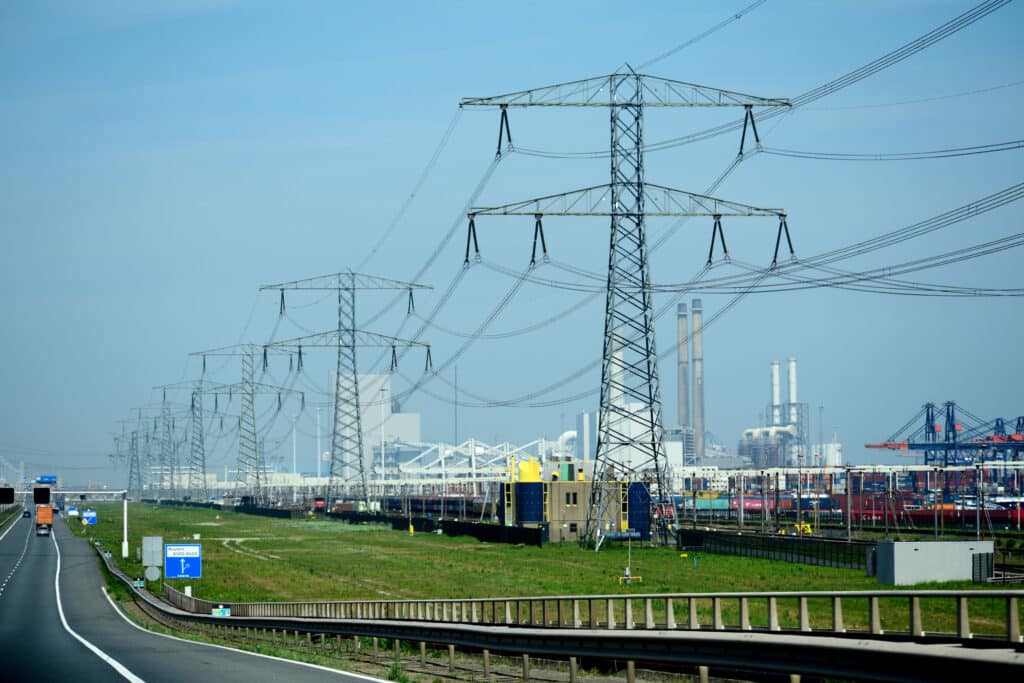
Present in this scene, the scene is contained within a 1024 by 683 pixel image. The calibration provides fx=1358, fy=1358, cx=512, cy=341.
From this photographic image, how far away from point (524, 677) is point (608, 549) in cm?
7004

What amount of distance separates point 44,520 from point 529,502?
240 feet

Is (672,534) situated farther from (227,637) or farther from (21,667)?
(21,667)

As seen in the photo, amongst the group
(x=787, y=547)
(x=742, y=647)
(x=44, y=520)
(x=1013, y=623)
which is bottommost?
(x=44, y=520)

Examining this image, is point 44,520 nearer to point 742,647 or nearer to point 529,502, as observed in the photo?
point 529,502

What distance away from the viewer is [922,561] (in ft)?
176

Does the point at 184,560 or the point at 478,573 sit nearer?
the point at 184,560

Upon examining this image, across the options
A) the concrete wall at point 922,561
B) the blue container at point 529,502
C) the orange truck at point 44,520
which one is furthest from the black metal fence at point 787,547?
the orange truck at point 44,520

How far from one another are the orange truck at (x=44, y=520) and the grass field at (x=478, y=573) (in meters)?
41.0

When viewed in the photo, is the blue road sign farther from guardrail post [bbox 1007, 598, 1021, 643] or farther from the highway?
guardrail post [bbox 1007, 598, 1021, 643]

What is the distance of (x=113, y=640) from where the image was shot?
4141cm

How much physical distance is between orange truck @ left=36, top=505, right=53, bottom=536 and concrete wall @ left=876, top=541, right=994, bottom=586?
12736cm

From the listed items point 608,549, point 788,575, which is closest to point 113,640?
point 788,575

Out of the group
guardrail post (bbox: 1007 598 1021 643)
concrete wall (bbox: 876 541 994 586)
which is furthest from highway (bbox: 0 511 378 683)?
concrete wall (bbox: 876 541 994 586)

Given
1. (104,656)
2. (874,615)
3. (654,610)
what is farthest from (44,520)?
(874,615)
